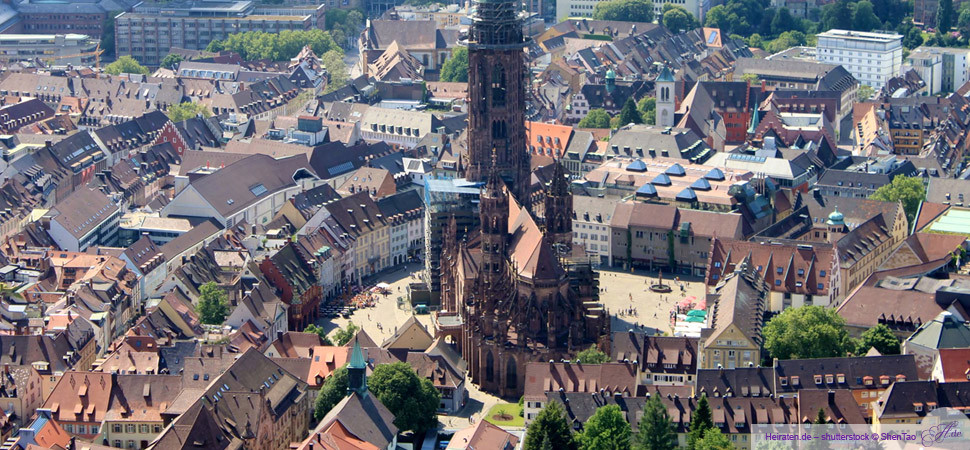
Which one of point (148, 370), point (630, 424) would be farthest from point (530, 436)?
point (148, 370)

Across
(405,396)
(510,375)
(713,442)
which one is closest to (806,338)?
(510,375)

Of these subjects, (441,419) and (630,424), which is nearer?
(630,424)

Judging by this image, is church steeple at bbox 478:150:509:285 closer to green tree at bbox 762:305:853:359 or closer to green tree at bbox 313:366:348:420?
green tree at bbox 313:366:348:420

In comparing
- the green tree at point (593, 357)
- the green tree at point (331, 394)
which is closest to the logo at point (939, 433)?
the green tree at point (593, 357)

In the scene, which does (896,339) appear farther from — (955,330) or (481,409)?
(481,409)

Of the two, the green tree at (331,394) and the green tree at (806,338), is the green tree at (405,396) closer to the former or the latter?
the green tree at (331,394)

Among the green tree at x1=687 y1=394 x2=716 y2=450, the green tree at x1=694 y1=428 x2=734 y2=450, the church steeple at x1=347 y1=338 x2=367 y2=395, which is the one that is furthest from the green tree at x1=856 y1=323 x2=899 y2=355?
the church steeple at x1=347 y1=338 x2=367 y2=395
